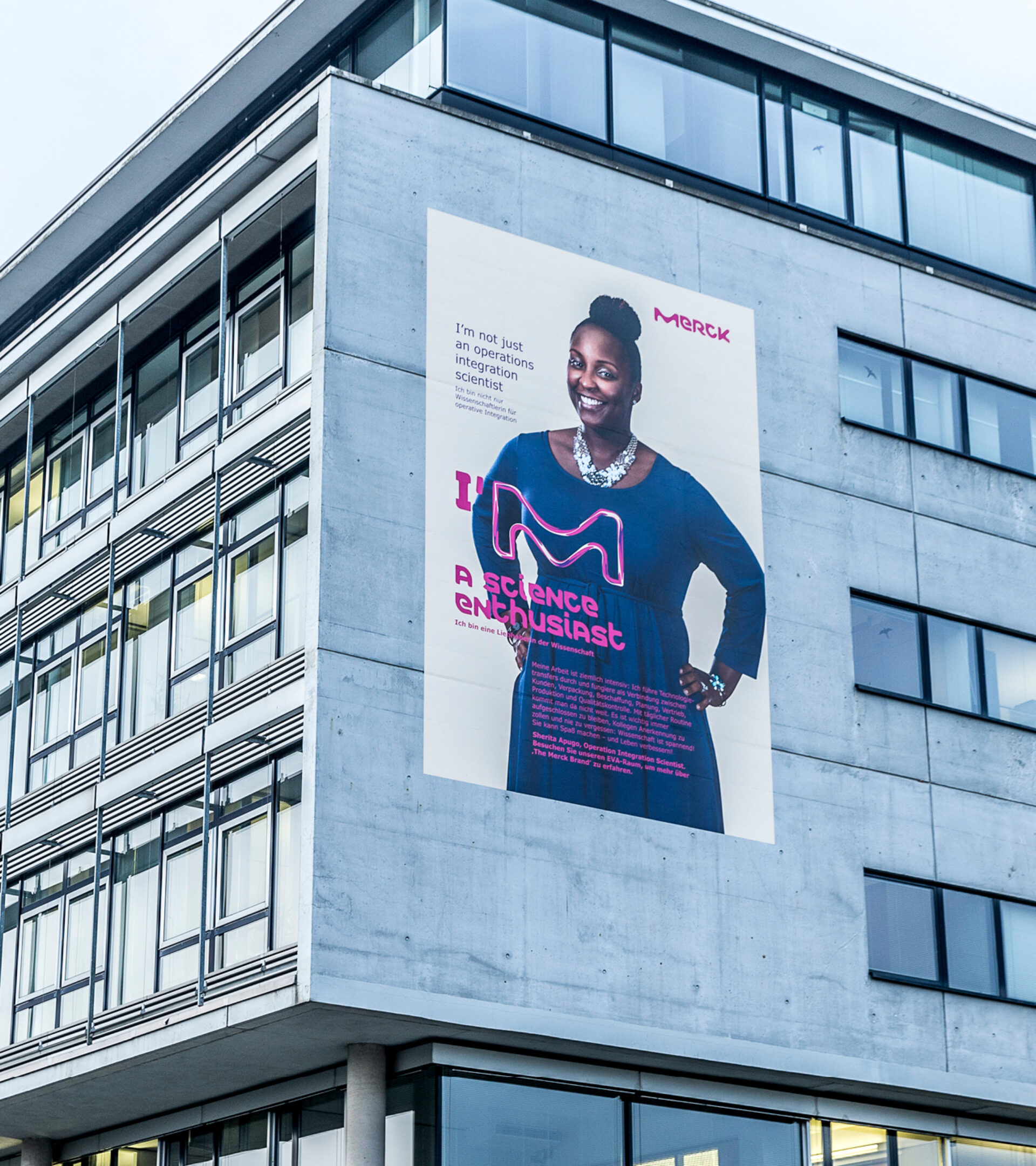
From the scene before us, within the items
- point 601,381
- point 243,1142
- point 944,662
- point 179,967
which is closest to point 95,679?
point 179,967

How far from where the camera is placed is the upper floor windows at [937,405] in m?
30.2

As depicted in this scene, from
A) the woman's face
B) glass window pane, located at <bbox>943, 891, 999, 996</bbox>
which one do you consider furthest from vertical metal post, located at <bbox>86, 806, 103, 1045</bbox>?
glass window pane, located at <bbox>943, 891, 999, 996</bbox>

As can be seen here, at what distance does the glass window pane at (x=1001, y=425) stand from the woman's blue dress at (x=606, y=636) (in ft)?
19.6

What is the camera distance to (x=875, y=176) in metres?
32.3

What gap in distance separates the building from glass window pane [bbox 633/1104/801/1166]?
0.07 m

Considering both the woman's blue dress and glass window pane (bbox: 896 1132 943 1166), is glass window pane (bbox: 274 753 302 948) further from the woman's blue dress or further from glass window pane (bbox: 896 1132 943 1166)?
glass window pane (bbox: 896 1132 943 1166)

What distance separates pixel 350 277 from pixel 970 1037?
42.4 ft

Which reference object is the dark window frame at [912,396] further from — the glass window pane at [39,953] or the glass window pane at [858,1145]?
the glass window pane at [39,953]

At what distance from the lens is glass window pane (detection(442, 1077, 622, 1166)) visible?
23875mm

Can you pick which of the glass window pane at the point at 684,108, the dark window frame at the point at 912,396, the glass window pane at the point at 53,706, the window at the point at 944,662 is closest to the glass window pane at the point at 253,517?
the glass window pane at the point at 53,706

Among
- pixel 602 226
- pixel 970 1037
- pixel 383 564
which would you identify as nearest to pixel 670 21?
pixel 602 226

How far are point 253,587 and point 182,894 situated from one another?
4.01m

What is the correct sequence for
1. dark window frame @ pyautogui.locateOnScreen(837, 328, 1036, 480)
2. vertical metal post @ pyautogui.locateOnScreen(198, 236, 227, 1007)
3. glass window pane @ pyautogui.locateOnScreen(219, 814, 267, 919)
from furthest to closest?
1. dark window frame @ pyautogui.locateOnScreen(837, 328, 1036, 480)
2. vertical metal post @ pyautogui.locateOnScreen(198, 236, 227, 1007)
3. glass window pane @ pyautogui.locateOnScreen(219, 814, 267, 919)

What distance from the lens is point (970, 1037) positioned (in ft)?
90.8
